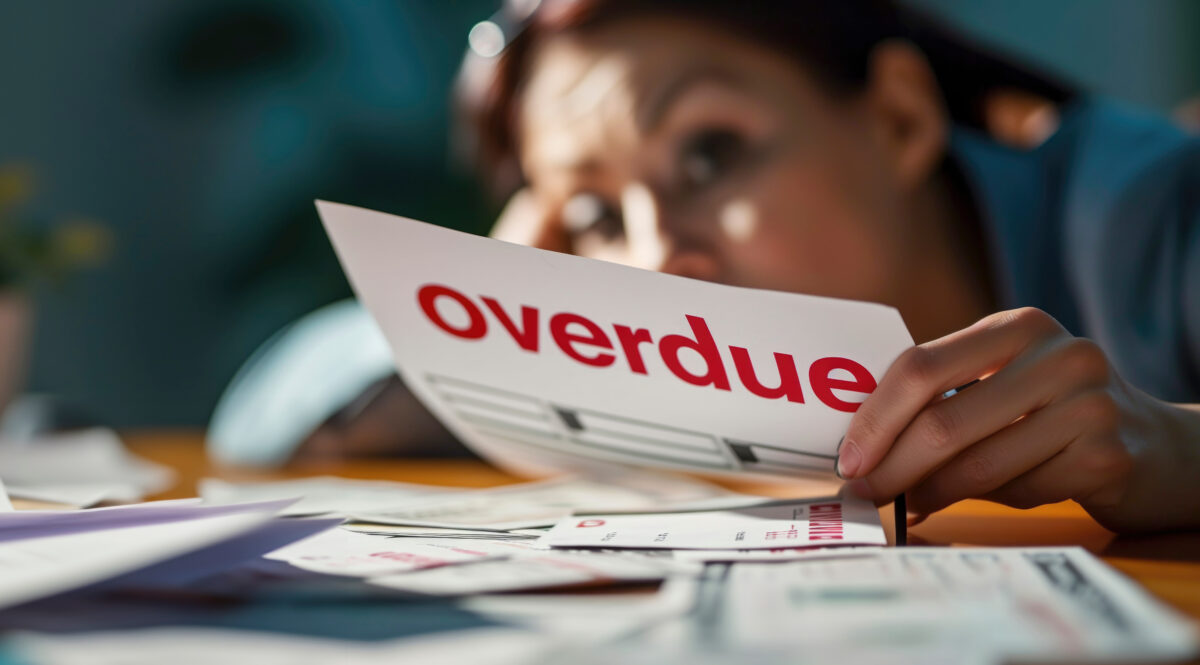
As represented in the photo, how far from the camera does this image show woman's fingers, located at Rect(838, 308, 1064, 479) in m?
0.33

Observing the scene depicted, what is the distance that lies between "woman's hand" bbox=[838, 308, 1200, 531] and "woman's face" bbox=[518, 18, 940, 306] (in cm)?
38

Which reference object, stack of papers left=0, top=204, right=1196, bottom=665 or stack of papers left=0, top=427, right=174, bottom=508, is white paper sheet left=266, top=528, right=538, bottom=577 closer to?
stack of papers left=0, top=204, right=1196, bottom=665

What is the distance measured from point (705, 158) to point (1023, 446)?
0.46 metres

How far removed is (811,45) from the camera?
87 cm

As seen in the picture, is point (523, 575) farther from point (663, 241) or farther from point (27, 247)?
point (27, 247)

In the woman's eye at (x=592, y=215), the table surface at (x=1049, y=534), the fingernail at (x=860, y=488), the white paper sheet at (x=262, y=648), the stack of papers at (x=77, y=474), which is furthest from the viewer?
the woman's eye at (x=592, y=215)

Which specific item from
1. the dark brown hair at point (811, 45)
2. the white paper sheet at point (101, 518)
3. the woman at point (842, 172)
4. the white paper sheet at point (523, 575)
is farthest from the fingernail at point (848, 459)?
the dark brown hair at point (811, 45)

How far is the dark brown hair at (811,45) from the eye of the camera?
86 cm

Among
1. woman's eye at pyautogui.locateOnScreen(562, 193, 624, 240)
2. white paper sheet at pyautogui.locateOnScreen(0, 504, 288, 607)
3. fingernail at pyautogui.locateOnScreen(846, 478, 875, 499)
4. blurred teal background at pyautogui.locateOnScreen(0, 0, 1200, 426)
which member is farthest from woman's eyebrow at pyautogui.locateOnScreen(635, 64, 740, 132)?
blurred teal background at pyautogui.locateOnScreen(0, 0, 1200, 426)

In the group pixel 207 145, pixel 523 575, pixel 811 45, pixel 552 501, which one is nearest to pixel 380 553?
pixel 523 575

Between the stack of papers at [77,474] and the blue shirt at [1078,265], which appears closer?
the stack of papers at [77,474]

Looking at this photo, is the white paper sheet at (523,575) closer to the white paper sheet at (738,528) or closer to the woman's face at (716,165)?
the white paper sheet at (738,528)

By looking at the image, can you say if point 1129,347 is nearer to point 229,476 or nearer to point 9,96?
point 229,476

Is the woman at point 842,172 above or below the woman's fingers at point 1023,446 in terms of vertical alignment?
above
